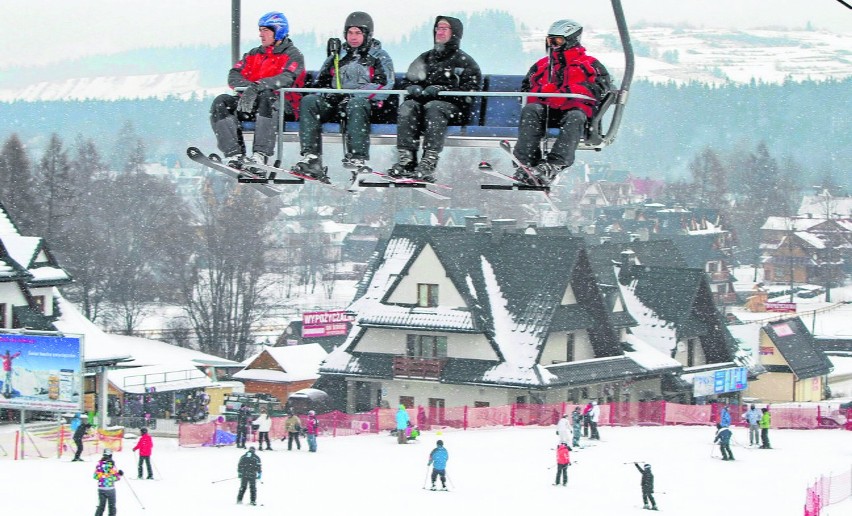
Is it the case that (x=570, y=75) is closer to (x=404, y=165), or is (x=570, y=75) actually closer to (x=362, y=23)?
(x=404, y=165)

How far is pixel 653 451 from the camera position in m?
40.8

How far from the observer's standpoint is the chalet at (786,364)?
7750cm

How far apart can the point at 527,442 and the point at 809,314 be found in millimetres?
87752

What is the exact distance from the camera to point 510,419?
48.0 m

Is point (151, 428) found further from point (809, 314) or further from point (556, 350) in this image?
point (809, 314)

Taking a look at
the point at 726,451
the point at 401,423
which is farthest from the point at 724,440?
the point at 401,423

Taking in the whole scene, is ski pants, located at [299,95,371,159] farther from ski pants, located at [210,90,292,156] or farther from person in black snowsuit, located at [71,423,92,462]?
person in black snowsuit, located at [71,423,92,462]

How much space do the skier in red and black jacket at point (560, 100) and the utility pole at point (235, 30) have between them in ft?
9.11

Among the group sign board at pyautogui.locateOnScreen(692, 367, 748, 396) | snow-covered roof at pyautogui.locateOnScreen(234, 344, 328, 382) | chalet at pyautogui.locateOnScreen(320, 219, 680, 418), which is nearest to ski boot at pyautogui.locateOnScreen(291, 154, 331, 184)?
chalet at pyautogui.locateOnScreen(320, 219, 680, 418)

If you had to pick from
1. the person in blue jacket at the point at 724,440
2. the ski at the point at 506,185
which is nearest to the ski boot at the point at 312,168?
the ski at the point at 506,185

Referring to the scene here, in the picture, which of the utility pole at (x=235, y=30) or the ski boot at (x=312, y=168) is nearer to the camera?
the utility pole at (x=235, y=30)

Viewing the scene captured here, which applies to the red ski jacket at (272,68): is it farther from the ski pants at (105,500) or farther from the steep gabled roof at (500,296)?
the steep gabled roof at (500,296)

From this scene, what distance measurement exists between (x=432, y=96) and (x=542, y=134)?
3.68 feet

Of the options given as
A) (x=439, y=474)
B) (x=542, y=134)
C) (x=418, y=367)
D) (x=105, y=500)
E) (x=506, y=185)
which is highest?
(x=542, y=134)
